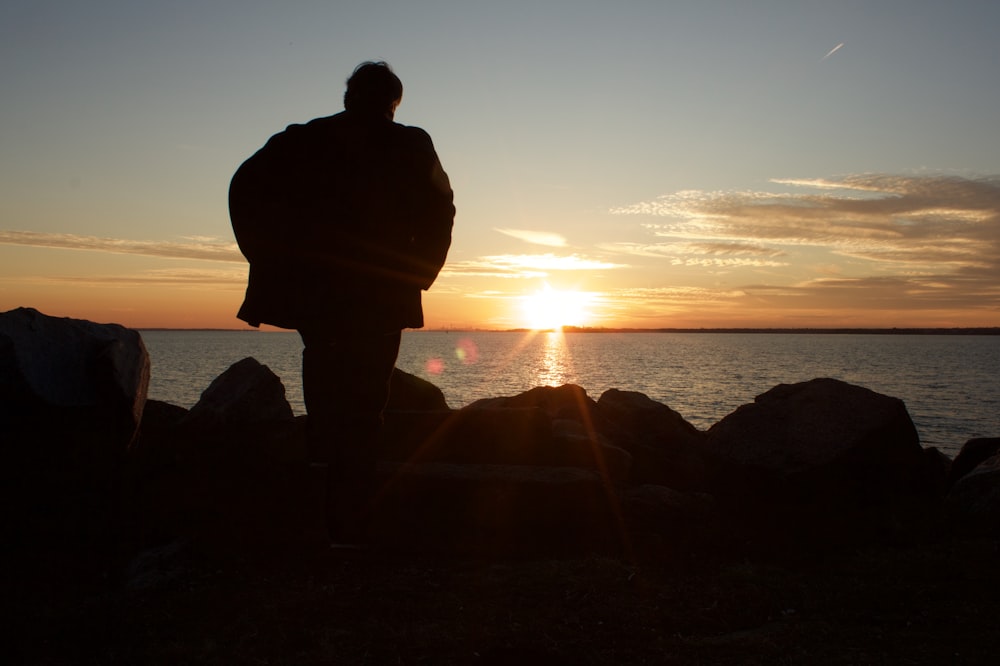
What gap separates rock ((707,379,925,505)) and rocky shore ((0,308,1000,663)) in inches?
1.2

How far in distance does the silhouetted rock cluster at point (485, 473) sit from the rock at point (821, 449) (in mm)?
20

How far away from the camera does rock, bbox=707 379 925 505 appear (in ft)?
28.0

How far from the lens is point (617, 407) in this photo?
14.6m

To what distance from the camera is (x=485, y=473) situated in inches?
239

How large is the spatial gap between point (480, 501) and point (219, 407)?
808cm

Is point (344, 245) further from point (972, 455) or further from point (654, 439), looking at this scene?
point (654, 439)

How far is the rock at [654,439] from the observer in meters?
9.90

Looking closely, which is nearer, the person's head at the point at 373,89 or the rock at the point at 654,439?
the person's head at the point at 373,89

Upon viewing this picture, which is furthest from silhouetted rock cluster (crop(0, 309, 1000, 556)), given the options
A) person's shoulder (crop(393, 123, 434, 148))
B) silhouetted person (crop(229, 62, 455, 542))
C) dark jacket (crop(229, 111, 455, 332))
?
person's shoulder (crop(393, 123, 434, 148))

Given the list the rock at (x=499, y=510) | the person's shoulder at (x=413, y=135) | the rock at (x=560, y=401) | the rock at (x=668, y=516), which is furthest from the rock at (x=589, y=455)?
the rock at (x=560, y=401)

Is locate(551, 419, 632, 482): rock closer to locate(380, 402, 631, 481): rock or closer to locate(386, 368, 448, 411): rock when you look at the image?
locate(380, 402, 631, 481): rock

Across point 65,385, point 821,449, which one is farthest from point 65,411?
point 821,449

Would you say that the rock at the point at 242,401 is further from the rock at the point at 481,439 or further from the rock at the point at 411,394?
the rock at the point at 481,439

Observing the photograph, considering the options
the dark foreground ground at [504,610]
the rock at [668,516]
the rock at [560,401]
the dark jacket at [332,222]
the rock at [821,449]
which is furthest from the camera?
the rock at [560,401]
